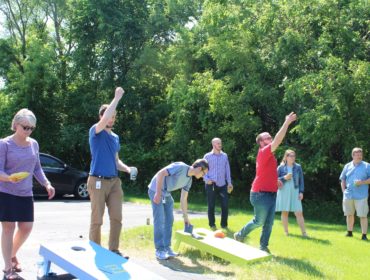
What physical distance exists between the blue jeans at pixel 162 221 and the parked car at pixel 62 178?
1082cm

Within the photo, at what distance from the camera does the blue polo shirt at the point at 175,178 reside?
7.88 meters

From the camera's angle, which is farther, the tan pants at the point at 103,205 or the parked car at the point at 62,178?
the parked car at the point at 62,178

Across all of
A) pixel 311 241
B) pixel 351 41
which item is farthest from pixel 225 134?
pixel 311 241

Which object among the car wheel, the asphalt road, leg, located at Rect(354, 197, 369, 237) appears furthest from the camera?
the car wheel

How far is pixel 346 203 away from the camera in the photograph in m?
11.4

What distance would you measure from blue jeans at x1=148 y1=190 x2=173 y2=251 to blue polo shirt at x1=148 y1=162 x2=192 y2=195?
0.13m

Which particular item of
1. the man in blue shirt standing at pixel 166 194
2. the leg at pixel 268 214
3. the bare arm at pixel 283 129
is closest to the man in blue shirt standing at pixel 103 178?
the man in blue shirt standing at pixel 166 194

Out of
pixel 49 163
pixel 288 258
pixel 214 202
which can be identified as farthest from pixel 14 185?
pixel 49 163

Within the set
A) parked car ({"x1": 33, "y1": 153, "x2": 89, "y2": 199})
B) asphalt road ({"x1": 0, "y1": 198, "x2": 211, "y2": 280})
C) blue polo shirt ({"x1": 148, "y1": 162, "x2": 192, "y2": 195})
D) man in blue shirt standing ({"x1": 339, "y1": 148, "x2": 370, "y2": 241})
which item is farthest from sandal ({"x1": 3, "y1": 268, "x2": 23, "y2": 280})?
parked car ({"x1": 33, "y1": 153, "x2": 89, "y2": 199})

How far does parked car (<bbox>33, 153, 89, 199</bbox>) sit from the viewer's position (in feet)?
60.4

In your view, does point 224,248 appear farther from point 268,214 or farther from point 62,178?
point 62,178

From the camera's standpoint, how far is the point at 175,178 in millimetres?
8016

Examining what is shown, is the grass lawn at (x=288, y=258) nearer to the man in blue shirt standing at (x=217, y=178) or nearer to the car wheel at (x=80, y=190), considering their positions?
the man in blue shirt standing at (x=217, y=178)

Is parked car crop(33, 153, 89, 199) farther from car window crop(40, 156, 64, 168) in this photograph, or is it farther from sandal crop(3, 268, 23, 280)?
sandal crop(3, 268, 23, 280)
